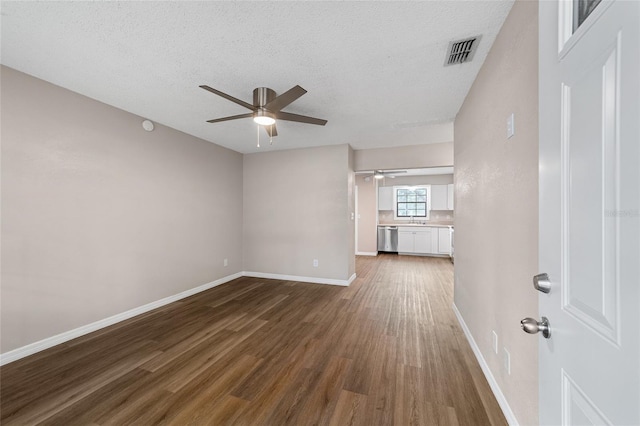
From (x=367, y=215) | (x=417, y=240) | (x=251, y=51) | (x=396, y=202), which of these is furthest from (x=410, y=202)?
(x=251, y=51)

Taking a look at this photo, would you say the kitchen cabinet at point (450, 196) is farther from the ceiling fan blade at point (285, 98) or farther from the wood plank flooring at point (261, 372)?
the ceiling fan blade at point (285, 98)

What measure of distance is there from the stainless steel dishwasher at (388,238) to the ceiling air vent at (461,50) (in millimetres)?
5655

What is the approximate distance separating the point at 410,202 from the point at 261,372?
268 inches

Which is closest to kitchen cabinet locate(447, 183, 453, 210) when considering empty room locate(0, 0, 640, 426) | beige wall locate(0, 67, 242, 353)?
empty room locate(0, 0, 640, 426)

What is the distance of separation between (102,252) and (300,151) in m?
3.29

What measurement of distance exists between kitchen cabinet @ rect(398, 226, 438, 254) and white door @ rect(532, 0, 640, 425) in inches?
256

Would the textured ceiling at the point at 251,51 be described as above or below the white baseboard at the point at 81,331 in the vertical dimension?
above

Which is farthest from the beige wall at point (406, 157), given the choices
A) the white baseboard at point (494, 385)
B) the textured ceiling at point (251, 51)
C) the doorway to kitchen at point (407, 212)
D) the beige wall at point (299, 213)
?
the white baseboard at point (494, 385)

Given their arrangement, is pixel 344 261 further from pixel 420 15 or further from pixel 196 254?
pixel 420 15

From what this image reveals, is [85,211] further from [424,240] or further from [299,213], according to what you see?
[424,240]

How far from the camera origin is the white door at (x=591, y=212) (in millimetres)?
461

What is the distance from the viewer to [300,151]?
4570 mm

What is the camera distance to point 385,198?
7.64m

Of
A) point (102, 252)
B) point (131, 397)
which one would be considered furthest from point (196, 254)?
point (131, 397)
